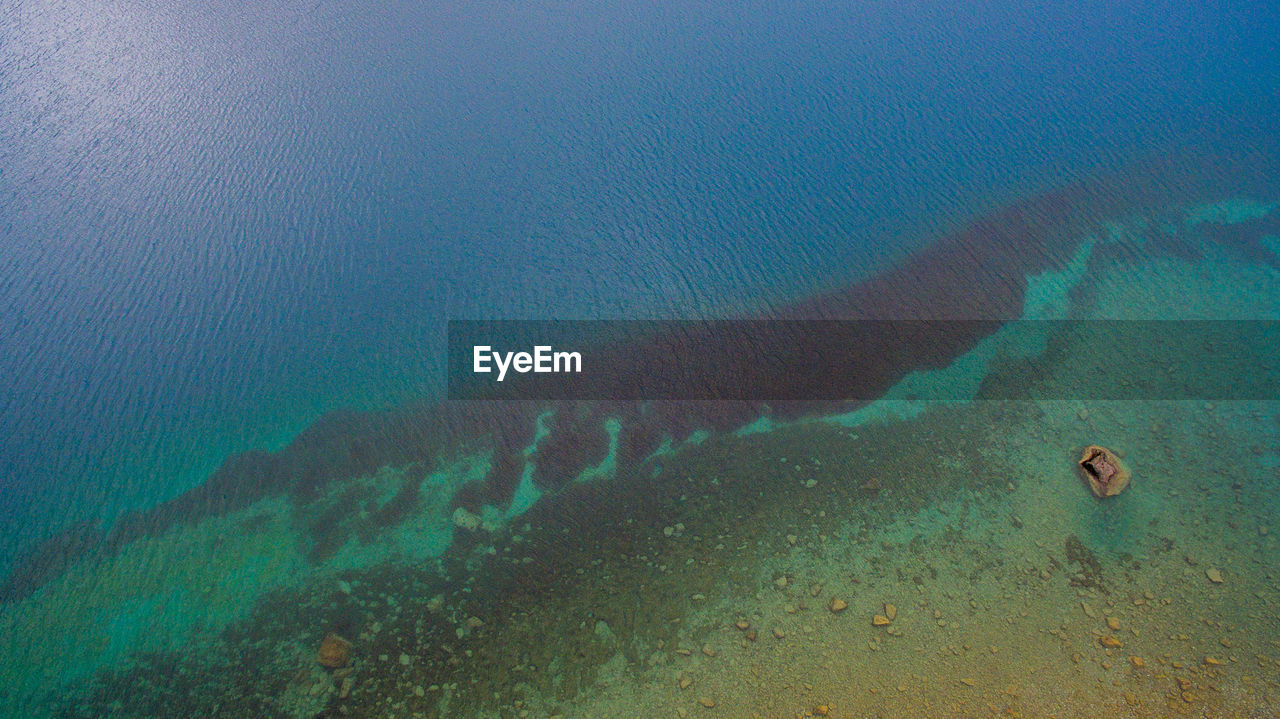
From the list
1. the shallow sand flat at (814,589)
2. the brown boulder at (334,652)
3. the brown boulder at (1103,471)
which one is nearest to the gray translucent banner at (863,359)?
the shallow sand flat at (814,589)

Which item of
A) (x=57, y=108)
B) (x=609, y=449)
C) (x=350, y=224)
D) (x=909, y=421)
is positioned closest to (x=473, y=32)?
(x=350, y=224)

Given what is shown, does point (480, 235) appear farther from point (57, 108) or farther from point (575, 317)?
point (57, 108)

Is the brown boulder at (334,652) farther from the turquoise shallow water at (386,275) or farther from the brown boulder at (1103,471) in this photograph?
the brown boulder at (1103,471)

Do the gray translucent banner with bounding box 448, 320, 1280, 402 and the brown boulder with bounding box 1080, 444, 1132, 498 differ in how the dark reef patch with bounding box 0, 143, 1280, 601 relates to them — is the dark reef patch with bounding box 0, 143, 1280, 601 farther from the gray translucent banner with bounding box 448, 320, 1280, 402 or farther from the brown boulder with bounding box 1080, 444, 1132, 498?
the brown boulder with bounding box 1080, 444, 1132, 498

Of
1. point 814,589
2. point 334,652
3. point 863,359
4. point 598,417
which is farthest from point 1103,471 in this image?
point 334,652

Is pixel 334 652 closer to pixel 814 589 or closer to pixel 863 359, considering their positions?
pixel 814 589

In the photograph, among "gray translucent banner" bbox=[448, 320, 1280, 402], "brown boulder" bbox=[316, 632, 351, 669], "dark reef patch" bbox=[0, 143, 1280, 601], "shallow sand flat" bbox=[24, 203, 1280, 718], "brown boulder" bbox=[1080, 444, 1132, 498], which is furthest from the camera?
"gray translucent banner" bbox=[448, 320, 1280, 402]

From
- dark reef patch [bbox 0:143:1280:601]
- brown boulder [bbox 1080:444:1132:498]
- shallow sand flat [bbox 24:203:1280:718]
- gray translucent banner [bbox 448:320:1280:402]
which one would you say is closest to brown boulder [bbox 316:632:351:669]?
shallow sand flat [bbox 24:203:1280:718]

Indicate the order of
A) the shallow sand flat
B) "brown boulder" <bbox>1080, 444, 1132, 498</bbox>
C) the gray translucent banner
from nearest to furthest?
the shallow sand flat
"brown boulder" <bbox>1080, 444, 1132, 498</bbox>
the gray translucent banner
